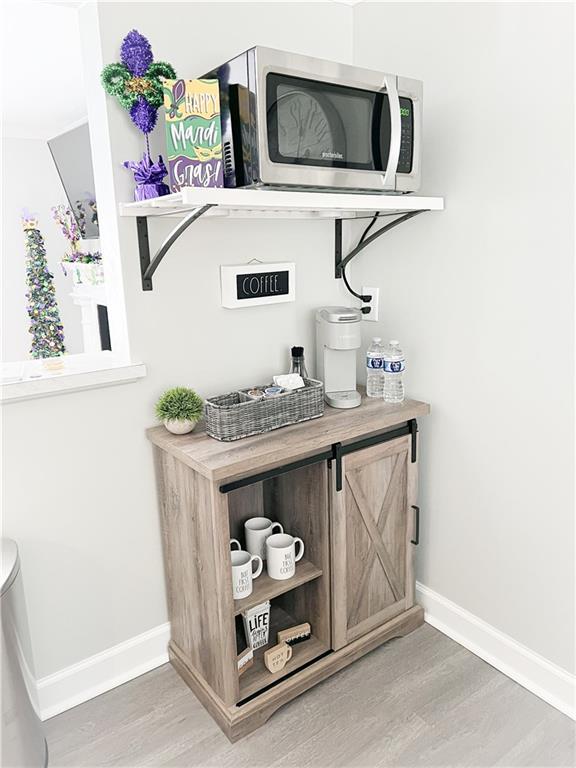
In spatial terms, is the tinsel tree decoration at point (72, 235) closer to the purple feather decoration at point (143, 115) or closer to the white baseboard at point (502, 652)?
the purple feather decoration at point (143, 115)

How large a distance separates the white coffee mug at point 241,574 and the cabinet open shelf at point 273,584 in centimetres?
2

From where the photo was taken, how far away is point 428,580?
2.08 metres

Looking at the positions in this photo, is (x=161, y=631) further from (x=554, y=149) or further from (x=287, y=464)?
(x=554, y=149)

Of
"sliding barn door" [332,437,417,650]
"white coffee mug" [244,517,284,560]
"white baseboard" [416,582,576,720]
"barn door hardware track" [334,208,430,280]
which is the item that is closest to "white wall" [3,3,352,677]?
"barn door hardware track" [334,208,430,280]

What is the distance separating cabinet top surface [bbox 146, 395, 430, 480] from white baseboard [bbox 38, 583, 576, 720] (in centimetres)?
70

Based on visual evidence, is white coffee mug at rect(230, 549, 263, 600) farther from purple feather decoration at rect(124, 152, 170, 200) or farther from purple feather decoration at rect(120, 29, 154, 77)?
purple feather decoration at rect(120, 29, 154, 77)

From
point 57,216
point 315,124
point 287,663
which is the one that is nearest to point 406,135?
point 315,124

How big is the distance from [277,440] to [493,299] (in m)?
0.77

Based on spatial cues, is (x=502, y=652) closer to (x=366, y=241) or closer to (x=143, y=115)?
(x=366, y=241)

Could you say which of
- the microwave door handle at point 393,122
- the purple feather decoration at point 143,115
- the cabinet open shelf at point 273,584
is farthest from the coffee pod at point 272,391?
the purple feather decoration at point 143,115

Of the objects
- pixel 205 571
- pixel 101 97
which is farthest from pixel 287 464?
pixel 101 97

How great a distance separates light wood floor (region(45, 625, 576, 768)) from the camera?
1537 millimetres

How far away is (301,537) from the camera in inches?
73.2

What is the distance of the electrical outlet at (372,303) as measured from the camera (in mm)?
2084
